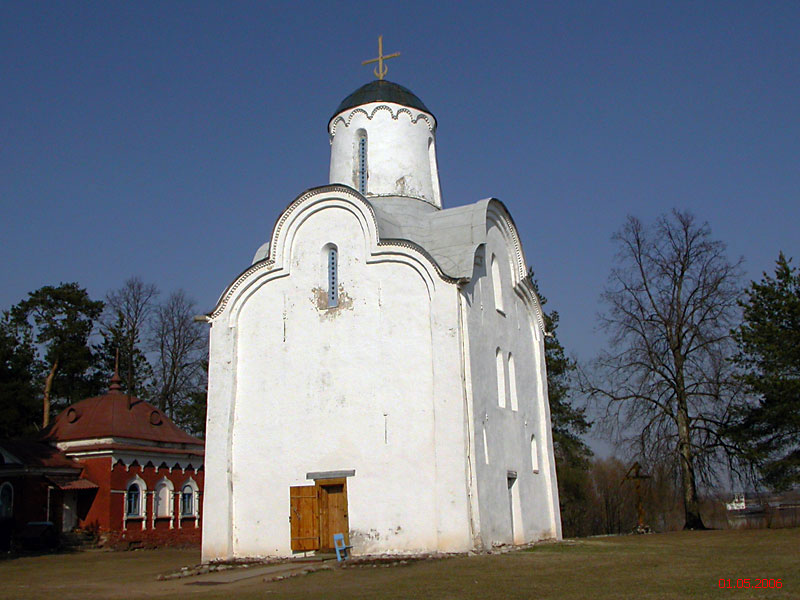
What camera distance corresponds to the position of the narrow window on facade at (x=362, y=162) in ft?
68.8

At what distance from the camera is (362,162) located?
21219mm

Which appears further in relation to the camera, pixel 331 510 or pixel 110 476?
pixel 110 476

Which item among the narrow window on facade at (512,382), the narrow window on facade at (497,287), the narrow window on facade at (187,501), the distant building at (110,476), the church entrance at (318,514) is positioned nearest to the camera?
the church entrance at (318,514)

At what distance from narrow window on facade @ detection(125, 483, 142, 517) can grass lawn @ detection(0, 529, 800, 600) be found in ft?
28.8

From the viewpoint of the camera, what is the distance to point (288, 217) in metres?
18.3

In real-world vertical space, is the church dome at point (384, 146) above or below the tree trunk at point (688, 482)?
above

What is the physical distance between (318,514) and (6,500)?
13958 millimetres

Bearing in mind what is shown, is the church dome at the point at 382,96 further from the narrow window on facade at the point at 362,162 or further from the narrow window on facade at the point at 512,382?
the narrow window on facade at the point at 512,382

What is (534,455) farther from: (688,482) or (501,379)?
(688,482)

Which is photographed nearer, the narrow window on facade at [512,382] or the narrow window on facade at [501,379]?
the narrow window on facade at [501,379]

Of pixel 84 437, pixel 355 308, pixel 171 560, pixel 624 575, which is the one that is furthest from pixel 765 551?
pixel 84 437
